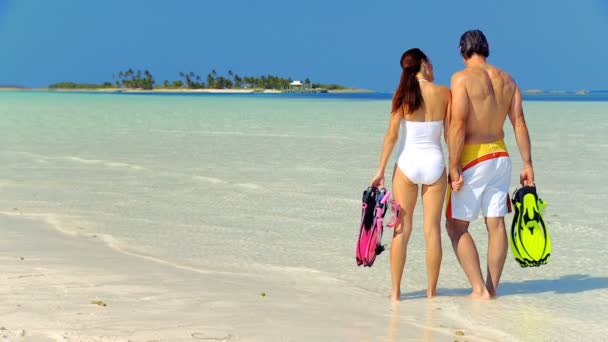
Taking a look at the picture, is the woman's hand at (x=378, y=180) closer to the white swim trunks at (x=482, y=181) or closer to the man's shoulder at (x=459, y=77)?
the white swim trunks at (x=482, y=181)

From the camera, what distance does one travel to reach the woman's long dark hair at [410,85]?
17.9 feet

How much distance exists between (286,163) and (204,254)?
8.59 m

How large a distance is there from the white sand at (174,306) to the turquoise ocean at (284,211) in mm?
393

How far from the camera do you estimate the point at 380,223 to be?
5.67 metres

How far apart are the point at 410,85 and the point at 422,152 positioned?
1.36ft

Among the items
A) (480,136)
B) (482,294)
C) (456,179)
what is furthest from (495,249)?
(480,136)

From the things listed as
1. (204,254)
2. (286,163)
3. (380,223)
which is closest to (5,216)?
(204,254)

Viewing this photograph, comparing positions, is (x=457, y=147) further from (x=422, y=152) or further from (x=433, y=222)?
(x=433, y=222)

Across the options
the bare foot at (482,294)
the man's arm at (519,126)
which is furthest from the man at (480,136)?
the bare foot at (482,294)

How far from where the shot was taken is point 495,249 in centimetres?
591

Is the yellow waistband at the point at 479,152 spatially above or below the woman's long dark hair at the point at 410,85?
below

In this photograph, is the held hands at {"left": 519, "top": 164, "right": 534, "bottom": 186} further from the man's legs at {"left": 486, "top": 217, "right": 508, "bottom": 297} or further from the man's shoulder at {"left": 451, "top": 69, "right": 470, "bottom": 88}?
the man's shoulder at {"left": 451, "top": 69, "right": 470, "bottom": 88}

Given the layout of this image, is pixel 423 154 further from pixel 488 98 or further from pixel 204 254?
pixel 204 254

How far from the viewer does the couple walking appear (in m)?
5.52
